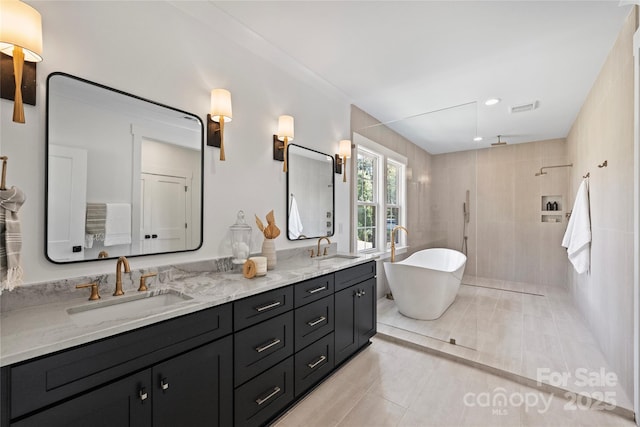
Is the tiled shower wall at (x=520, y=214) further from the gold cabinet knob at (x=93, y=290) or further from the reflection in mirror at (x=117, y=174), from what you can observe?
the gold cabinet knob at (x=93, y=290)

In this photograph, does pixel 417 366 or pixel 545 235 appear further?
pixel 545 235

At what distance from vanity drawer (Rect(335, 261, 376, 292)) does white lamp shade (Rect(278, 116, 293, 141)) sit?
1.21 metres

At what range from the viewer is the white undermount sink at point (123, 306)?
122cm

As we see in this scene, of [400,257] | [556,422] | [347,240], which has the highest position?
[347,240]

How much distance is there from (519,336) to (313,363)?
231 centimetres

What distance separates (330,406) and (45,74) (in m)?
2.39

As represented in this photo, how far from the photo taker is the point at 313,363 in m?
1.95

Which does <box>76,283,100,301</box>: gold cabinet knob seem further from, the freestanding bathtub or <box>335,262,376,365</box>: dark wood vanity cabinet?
the freestanding bathtub

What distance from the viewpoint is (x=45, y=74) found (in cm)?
Result: 128

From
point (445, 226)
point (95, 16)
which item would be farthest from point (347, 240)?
point (95, 16)

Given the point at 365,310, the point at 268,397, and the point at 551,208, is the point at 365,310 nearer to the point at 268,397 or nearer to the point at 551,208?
the point at 268,397

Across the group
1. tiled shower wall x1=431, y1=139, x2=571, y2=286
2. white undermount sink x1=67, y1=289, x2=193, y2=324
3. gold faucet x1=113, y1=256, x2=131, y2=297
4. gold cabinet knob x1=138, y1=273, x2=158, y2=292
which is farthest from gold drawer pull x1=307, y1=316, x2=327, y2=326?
tiled shower wall x1=431, y1=139, x2=571, y2=286

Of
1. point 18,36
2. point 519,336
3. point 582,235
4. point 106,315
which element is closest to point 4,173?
point 18,36

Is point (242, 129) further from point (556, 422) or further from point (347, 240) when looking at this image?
point (556, 422)
